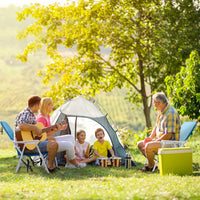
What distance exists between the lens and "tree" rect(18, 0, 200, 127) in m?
11.8

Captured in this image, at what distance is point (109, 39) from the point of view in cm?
1220

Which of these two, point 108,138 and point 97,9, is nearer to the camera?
point 108,138

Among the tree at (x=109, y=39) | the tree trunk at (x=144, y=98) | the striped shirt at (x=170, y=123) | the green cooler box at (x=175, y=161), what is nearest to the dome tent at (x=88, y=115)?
the striped shirt at (x=170, y=123)

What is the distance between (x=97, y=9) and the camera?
12016mm

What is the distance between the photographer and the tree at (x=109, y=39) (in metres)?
11.8

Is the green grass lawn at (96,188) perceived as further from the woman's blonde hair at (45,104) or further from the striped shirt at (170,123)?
the woman's blonde hair at (45,104)

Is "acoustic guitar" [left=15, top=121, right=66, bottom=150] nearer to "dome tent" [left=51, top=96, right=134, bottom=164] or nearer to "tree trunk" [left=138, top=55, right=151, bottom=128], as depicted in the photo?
"dome tent" [left=51, top=96, right=134, bottom=164]

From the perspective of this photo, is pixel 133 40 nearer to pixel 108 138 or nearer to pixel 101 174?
pixel 108 138

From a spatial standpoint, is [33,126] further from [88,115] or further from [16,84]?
[16,84]

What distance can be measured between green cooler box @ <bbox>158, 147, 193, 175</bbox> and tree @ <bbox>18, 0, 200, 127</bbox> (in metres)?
6.44

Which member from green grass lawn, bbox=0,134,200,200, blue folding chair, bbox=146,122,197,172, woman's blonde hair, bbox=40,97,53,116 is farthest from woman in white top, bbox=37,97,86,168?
blue folding chair, bbox=146,122,197,172

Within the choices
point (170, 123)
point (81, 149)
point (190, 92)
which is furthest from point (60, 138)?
point (190, 92)

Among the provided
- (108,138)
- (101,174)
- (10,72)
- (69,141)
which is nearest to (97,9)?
(108,138)

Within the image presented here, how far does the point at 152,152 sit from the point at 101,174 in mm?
895
